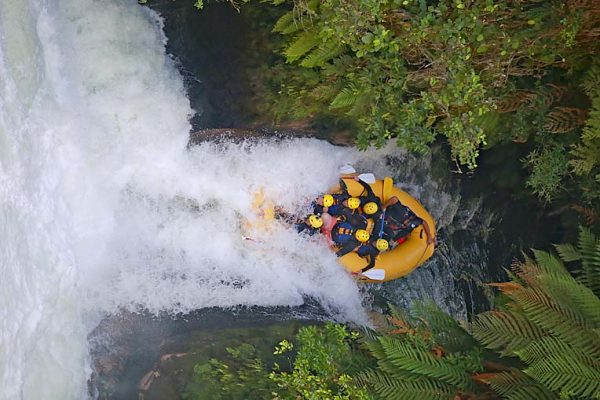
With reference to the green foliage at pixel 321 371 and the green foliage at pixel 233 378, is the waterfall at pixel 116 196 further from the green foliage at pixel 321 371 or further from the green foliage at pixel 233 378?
the green foliage at pixel 321 371

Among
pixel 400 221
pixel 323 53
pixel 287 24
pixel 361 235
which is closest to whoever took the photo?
pixel 323 53

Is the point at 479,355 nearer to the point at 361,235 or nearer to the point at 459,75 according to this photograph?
the point at 361,235

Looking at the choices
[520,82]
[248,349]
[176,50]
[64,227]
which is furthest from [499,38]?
[64,227]

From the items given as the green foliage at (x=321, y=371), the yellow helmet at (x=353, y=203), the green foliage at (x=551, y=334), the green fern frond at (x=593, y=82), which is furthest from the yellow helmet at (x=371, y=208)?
the green fern frond at (x=593, y=82)

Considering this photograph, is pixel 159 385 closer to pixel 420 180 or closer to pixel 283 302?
pixel 283 302

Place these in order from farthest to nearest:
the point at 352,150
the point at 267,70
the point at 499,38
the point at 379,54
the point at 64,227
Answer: the point at 352,150 → the point at 267,70 → the point at 64,227 → the point at 379,54 → the point at 499,38

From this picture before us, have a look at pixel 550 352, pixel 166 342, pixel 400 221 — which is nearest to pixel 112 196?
pixel 166 342
